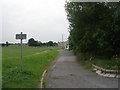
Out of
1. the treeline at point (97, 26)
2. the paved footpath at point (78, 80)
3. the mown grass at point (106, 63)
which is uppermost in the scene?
the treeline at point (97, 26)

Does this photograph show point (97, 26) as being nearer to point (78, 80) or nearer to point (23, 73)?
point (23, 73)

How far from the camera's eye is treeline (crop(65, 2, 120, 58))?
2108 centimetres

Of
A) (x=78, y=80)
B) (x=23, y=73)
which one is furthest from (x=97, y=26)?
(x=78, y=80)

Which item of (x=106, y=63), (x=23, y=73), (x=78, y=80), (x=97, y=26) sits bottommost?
(x=78, y=80)

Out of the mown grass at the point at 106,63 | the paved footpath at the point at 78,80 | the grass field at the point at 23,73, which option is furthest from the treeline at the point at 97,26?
the grass field at the point at 23,73

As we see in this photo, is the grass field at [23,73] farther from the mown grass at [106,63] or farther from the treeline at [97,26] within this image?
the treeline at [97,26]

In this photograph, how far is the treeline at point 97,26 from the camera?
21078mm

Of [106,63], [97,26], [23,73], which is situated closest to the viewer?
[23,73]

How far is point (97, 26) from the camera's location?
22422mm

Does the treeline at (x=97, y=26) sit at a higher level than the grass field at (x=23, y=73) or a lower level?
higher

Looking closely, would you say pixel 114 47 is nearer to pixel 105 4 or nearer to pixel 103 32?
pixel 103 32

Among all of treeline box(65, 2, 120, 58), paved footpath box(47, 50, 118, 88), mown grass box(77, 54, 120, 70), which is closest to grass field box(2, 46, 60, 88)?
paved footpath box(47, 50, 118, 88)

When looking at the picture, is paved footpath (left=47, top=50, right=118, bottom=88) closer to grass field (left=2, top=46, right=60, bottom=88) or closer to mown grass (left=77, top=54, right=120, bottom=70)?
grass field (left=2, top=46, right=60, bottom=88)

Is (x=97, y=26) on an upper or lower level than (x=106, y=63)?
upper
